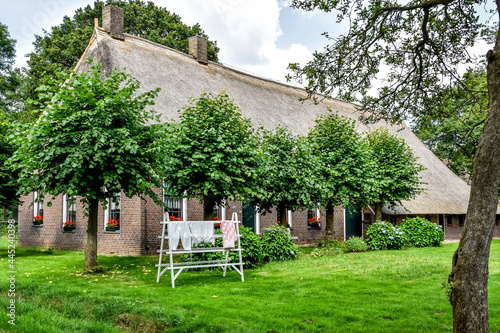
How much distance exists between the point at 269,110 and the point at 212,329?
17.9m

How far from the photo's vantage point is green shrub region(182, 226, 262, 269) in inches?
413

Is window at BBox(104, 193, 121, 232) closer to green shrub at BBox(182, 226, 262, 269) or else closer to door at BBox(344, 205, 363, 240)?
green shrub at BBox(182, 226, 262, 269)

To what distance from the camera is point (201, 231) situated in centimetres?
920

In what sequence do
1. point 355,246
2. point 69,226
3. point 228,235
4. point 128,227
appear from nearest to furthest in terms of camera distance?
point 228,235 → point 128,227 → point 355,246 → point 69,226

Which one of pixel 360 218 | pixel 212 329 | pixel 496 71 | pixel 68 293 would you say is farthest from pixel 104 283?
pixel 360 218

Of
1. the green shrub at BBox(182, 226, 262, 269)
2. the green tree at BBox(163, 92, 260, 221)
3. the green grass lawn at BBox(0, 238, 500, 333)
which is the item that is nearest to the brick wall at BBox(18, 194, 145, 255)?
the green tree at BBox(163, 92, 260, 221)

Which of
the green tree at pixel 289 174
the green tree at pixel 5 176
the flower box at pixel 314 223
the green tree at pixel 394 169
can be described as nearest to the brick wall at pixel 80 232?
the green tree at pixel 5 176

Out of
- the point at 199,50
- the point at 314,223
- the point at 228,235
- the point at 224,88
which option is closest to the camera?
the point at 228,235

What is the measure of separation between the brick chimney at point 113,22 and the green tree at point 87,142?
10443 millimetres

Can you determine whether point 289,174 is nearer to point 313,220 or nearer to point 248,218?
point 248,218

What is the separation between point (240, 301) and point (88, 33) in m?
26.5

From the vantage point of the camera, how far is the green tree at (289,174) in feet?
47.7

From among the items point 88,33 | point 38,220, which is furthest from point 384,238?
point 88,33

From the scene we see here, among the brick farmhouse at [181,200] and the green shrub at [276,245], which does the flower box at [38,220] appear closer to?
the brick farmhouse at [181,200]
